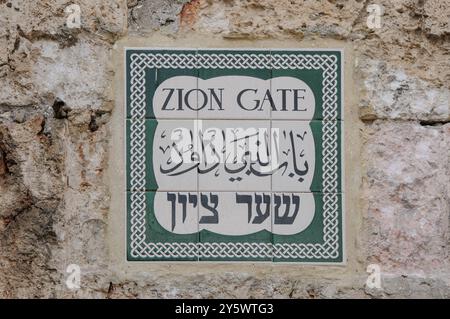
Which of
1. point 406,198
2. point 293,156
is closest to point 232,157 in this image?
point 293,156

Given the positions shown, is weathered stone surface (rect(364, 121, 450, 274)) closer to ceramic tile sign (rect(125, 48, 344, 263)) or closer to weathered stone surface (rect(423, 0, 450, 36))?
ceramic tile sign (rect(125, 48, 344, 263))

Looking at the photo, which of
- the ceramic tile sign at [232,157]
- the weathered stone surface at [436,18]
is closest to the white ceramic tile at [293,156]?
the ceramic tile sign at [232,157]

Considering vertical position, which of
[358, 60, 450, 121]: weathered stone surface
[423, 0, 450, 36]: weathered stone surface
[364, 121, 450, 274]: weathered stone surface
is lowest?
[364, 121, 450, 274]: weathered stone surface

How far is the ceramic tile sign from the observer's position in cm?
331

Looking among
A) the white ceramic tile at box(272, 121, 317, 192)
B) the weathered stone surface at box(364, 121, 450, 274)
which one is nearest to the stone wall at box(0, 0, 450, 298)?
the weathered stone surface at box(364, 121, 450, 274)

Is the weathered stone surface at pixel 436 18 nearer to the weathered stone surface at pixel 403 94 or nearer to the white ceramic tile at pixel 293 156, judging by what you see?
the weathered stone surface at pixel 403 94

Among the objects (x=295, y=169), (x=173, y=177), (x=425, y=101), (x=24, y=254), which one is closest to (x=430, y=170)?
(x=425, y=101)

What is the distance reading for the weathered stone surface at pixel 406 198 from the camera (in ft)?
10.9

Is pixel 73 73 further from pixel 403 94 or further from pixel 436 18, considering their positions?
pixel 436 18

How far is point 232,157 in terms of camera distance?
3328 mm

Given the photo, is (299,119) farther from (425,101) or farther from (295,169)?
(425,101)

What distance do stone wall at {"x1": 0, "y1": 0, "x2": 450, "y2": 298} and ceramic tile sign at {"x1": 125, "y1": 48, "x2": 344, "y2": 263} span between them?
7 centimetres

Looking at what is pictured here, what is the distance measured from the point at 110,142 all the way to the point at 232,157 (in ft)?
1.30

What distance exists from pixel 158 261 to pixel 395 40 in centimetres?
105
